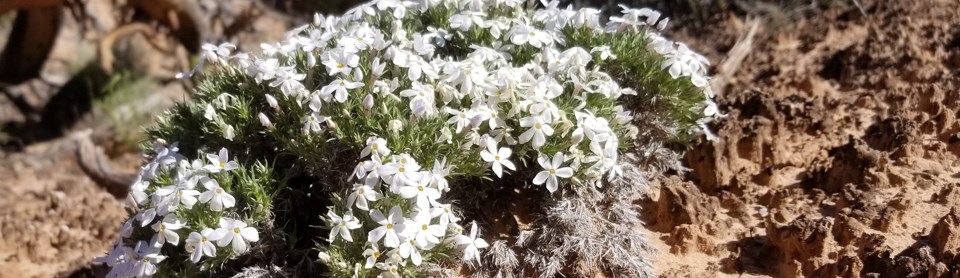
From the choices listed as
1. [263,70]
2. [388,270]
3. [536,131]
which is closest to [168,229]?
[263,70]

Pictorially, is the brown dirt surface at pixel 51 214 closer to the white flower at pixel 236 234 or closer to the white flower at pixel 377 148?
the white flower at pixel 236 234

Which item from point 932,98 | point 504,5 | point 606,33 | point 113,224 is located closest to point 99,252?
point 113,224

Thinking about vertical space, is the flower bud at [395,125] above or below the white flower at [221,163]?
above

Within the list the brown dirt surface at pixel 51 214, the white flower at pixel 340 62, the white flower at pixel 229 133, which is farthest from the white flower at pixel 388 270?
the brown dirt surface at pixel 51 214

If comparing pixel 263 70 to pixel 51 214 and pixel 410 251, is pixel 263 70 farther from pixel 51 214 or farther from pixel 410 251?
pixel 51 214

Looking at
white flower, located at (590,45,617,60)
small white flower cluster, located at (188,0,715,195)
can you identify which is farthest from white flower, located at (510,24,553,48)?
white flower, located at (590,45,617,60)

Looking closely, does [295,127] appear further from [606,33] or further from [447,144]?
[606,33]

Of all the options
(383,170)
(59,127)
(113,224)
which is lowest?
(59,127)
